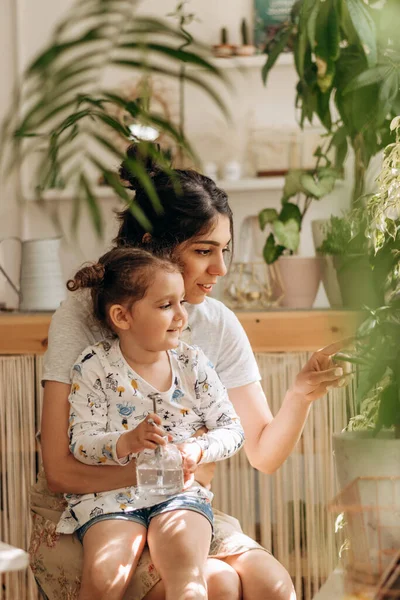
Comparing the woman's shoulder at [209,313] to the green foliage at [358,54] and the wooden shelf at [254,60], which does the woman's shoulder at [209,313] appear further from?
the wooden shelf at [254,60]

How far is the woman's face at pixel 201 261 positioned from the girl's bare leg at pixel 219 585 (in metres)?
0.50

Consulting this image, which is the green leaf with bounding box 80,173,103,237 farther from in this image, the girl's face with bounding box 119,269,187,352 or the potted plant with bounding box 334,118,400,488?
the girl's face with bounding box 119,269,187,352

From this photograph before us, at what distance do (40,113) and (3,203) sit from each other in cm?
283

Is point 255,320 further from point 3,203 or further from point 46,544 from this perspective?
point 3,203

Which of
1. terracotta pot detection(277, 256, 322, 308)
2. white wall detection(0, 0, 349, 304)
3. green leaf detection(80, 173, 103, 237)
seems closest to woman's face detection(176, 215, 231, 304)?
terracotta pot detection(277, 256, 322, 308)

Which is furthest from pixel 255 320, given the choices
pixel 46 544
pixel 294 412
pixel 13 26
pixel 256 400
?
pixel 13 26

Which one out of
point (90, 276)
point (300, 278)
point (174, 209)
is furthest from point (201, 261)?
point (300, 278)

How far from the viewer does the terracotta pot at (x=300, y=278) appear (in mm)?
2504

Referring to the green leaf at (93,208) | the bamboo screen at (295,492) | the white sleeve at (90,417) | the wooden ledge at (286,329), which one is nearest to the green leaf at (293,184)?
the wooden ledge at (286,329)

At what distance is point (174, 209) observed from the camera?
64.5 inches

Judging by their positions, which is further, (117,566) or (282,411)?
(282,411)

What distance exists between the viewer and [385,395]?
973 mm

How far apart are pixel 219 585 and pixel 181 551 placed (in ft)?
0.34

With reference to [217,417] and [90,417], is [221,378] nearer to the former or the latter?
[217,417]
